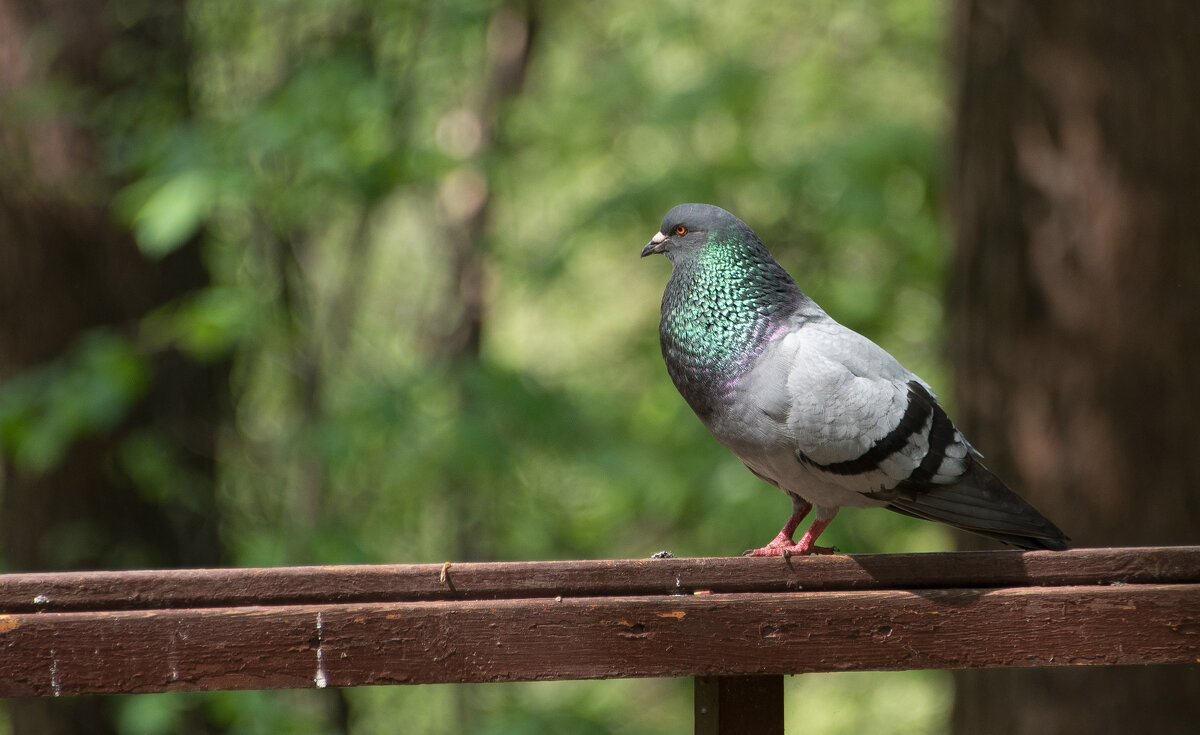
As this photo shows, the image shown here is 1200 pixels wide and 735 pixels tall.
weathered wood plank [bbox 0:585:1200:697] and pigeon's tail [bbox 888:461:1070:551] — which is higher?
weathered wood plank [bbox 0:585:1200:697]

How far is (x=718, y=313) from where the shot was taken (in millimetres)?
2277

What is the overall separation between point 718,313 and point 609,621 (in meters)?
0.81

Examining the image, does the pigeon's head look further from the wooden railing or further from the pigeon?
the wooden railing

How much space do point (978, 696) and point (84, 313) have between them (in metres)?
4.16

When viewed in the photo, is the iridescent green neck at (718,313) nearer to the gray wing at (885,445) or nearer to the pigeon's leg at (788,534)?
the gray wing at (885,445)

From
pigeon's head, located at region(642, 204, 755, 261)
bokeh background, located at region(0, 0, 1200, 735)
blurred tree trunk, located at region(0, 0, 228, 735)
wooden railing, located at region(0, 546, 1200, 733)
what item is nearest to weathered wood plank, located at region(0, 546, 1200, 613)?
wooden railing, located at region(0, 546, 1200, 733)

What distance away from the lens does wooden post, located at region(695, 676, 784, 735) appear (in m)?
1.74

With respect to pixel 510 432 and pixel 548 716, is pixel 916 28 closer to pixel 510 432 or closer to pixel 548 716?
pixel 510 432

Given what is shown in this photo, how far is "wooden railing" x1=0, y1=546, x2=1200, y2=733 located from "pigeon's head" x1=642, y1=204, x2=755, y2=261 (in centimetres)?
85

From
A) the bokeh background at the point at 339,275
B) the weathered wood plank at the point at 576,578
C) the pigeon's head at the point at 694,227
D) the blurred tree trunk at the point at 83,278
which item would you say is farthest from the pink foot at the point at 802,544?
the blurred tree trunk at the point at 83,278

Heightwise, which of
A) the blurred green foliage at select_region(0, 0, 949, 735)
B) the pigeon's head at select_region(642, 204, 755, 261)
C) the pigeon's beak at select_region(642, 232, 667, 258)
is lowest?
the blurred green foliage at select_region(0, 0, 949, 735)

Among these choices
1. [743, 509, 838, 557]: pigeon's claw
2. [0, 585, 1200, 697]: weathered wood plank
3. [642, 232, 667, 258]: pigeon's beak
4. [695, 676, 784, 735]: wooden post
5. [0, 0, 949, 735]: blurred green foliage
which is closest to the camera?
[0, 585, 1200, 697]: weathered wood plank

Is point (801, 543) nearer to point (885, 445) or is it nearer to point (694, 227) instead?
point (885, 445)

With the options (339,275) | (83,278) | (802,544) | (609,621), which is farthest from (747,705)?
(339,275)
